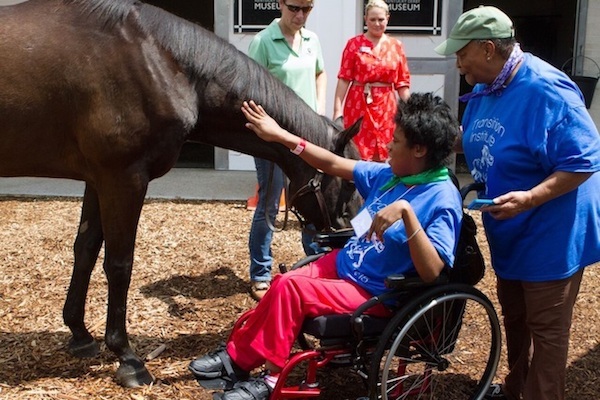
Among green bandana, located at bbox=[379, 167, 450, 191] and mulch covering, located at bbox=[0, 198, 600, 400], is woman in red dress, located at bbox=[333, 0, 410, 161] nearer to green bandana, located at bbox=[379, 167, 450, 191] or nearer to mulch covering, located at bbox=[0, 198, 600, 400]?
mulch covering, located at bbox=[0, 198, 600, 400]

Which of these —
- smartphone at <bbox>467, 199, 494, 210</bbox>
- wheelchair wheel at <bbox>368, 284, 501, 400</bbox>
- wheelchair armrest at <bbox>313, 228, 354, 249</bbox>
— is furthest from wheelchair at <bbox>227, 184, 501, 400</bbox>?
wheelchair armrest at <bbox>313, 228, 354, 249</bbox>

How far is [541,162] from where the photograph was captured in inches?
91.0

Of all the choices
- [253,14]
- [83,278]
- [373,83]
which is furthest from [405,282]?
[253,14]

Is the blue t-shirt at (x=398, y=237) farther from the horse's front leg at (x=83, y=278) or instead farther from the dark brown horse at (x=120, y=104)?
the horse's front leg at (x=83, y=278)

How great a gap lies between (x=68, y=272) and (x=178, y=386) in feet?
5.75

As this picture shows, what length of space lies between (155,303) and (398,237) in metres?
1.94

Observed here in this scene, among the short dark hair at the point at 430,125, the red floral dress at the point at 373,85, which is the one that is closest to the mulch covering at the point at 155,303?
the red floral dress at the point at 373,85

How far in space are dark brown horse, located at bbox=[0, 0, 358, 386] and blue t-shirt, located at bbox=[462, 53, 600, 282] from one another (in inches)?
29.7

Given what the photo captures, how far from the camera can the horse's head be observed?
9.94 feet

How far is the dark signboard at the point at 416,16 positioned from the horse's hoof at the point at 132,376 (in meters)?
5.18

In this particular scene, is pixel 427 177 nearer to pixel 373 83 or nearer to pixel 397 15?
pixel 373 83

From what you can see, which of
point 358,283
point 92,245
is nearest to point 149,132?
point 92,245

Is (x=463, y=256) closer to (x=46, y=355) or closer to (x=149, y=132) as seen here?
(x=149, y=132)

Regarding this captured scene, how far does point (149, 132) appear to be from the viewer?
9.00 ft
